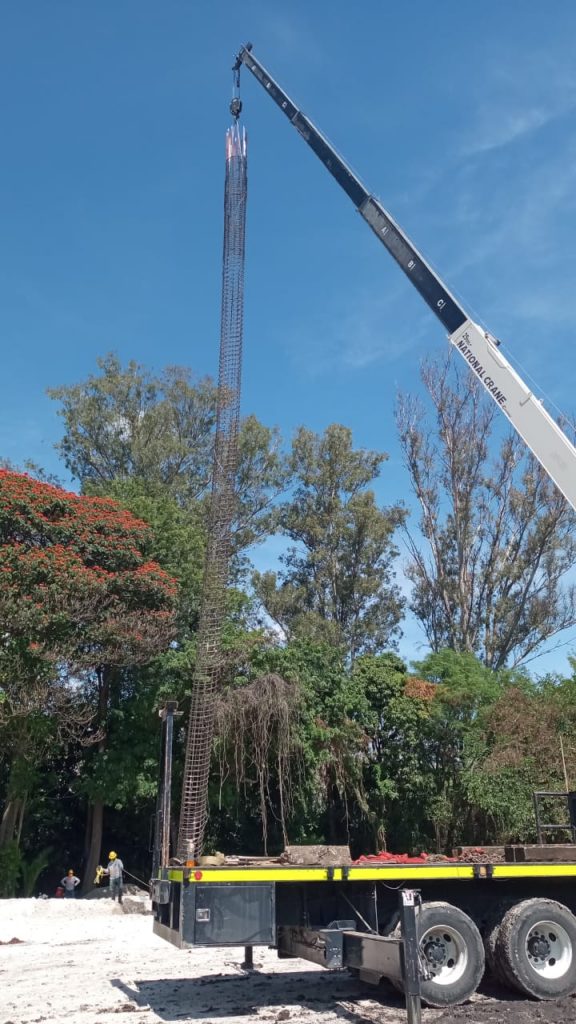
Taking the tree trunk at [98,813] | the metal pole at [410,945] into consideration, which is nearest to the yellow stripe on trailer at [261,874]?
the metal pole at [410,945]

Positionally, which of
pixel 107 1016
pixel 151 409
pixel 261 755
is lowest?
pixel 107 1016

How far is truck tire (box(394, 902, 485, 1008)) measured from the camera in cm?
831

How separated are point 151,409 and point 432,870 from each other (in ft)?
94.2

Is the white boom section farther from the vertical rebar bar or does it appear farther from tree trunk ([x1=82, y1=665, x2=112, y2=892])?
tree trunk ([x1=82, y1=665, x2=112, y2=892])

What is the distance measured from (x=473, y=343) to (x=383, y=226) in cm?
297

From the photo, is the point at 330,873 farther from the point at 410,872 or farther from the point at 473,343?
the point at 473,343

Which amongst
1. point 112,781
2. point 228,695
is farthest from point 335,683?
point 112,781

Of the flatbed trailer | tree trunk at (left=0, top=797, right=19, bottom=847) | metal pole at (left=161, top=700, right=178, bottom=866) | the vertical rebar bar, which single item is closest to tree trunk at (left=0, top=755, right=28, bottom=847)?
tree trunk at (left=0, top=797, right=19, bottom=847)

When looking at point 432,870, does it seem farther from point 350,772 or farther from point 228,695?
point 350,772

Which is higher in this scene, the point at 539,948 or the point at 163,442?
the point at 163,442

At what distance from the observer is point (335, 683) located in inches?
973

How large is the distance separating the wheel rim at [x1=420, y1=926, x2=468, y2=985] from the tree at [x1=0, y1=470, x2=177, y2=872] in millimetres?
13626

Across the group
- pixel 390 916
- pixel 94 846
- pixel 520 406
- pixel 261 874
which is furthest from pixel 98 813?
pixel 520 406

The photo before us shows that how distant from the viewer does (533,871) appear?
9047 mm
